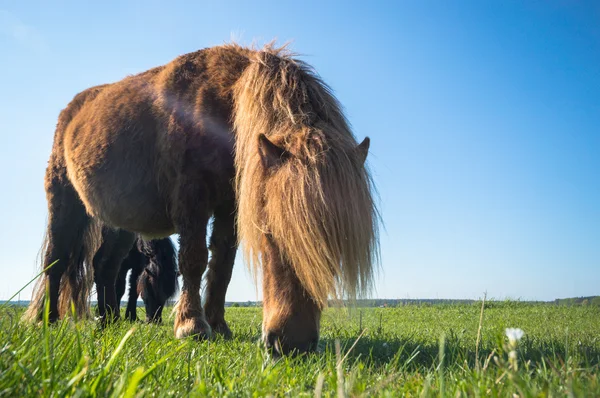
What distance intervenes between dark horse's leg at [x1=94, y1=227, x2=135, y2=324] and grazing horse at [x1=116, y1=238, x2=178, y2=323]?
1355mm

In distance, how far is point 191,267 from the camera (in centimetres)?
471

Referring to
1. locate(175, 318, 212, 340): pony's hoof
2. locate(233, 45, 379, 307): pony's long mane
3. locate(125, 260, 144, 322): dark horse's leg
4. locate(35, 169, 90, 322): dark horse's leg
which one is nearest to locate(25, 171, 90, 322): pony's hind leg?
locate(35, 169, 90, 322): dark horse's leg

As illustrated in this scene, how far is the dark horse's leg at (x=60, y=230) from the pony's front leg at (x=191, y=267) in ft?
9.31

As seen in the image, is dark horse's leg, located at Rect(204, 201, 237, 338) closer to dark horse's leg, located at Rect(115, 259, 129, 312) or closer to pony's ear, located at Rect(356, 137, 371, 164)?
pony's ear, located at Rect(356, 137, 371, 164)

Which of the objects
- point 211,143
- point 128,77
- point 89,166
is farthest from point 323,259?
point 128,77

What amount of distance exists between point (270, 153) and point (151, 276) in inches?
248

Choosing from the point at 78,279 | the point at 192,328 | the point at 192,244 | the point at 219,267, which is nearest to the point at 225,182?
the point at 192,244

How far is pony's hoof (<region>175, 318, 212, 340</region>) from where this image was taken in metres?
4.39

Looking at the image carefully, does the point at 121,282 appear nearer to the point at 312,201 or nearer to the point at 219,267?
the point at 219,267

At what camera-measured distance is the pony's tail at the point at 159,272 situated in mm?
8922

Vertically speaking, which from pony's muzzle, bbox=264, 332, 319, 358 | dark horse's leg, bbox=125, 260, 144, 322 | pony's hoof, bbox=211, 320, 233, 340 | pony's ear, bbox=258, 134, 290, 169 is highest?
pony's ear, bbox=258, 134, 290, 169

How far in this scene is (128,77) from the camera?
6590mm

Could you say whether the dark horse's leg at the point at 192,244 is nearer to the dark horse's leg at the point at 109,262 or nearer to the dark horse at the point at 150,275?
the dark horse's leg at the point at 109,262

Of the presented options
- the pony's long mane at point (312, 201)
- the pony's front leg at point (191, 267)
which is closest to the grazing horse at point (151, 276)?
the pony's front leg at point (191, 267)
